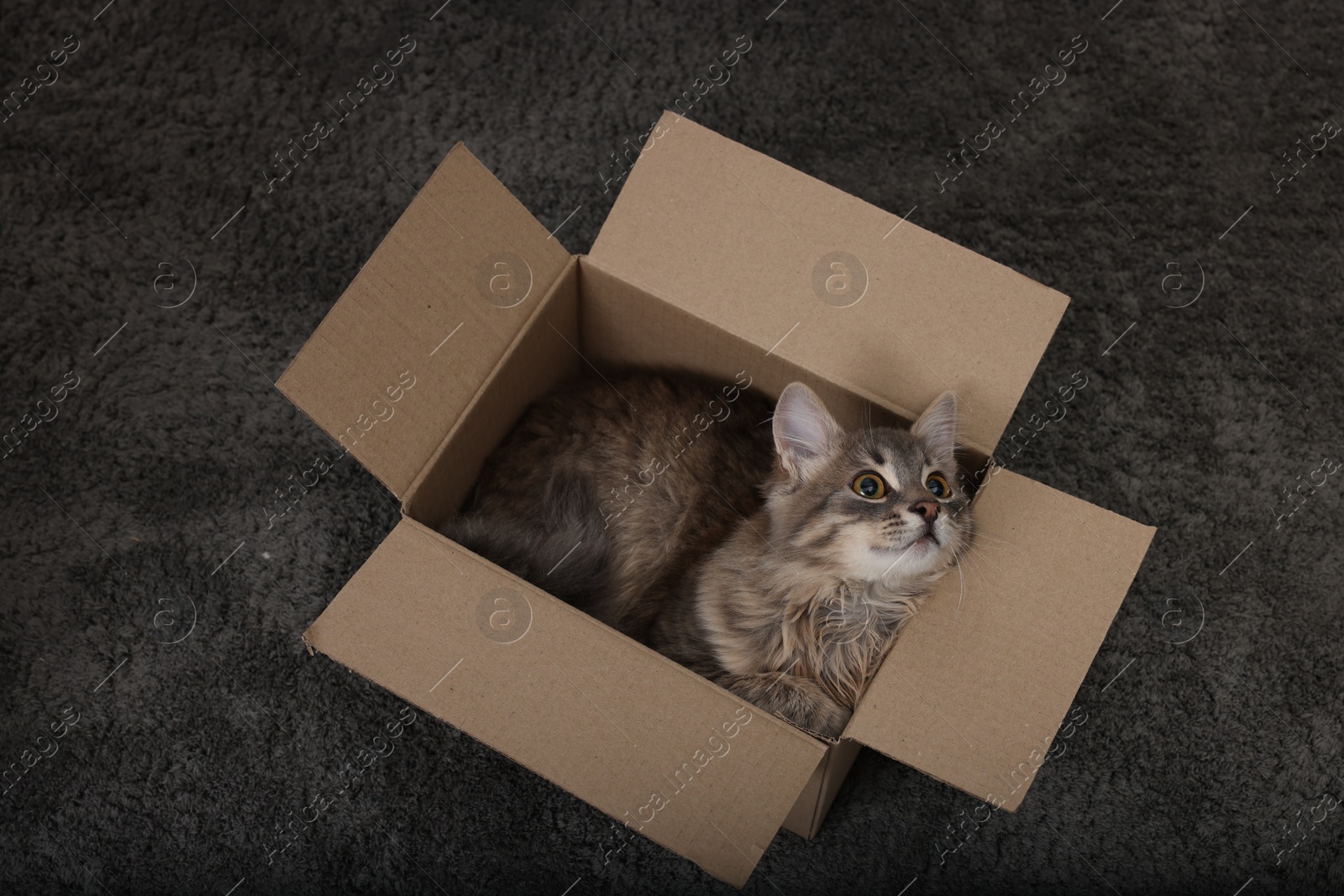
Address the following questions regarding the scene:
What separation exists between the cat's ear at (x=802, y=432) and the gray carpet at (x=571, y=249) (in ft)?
0.70

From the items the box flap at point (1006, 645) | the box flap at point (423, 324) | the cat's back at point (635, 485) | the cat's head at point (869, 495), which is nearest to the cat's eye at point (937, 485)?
the cat's head at point (869, 495)

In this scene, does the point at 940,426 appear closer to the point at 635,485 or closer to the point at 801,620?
the point at 801,620

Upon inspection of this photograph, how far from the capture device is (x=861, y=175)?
241 cm

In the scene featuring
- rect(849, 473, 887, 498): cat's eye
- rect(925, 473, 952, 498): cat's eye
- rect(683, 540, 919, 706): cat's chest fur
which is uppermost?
rect(849, 473, 887, 498): cat's eye

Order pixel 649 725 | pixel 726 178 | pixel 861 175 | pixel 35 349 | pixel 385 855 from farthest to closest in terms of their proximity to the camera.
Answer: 1. pixel 861 175
2. pixel 35 349
3. pixel 385 855
4. pixel 726 178
5. pixel 649 725

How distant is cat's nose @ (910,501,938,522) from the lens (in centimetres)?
150

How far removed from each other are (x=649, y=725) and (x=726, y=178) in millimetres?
872

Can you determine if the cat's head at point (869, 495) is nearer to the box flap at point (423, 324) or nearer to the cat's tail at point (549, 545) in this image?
the cat's tail at point (549, 545)

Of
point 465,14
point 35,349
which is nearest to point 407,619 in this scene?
point 35,349

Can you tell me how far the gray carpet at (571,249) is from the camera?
77.9 inches

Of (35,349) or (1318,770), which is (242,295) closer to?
(35,349)

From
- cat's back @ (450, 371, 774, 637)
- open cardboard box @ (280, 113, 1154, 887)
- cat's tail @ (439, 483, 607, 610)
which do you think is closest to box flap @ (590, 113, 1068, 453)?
Result: open cardboard box @ (280, 113, 1154, 887)

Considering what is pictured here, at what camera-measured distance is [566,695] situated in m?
1.38

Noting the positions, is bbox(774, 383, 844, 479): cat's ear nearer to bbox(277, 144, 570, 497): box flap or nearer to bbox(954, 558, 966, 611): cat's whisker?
bbox(954, 558, 966, 611): cat's whisker
